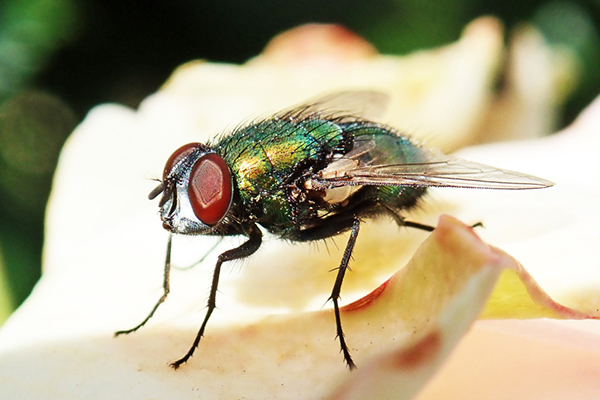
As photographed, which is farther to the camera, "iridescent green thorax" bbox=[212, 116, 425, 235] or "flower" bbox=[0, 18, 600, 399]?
"iridescent green thorax" bbox=[212, 116, 425, 235]

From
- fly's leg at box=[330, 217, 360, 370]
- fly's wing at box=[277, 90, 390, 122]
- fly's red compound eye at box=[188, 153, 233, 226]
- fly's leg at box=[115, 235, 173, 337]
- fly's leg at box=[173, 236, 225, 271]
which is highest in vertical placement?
fly's red compound eye at box=[188, 153, 233, 226]

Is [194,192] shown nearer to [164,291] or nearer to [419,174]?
[164,291]

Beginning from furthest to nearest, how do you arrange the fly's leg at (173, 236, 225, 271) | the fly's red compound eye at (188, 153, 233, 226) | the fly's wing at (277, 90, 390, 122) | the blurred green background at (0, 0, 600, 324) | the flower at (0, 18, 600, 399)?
the blurred green background at (0, 0, 600, 324), the fly's wing at (277, 90, 390, 122), the fly's leg at (173, 236, 225, 271), the fly's red compound eye at (188, 153, 233, 226), the flower at (0, 18, 600, 399)

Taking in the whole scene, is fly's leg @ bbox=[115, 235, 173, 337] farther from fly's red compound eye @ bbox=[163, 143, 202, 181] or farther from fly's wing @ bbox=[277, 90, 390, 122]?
fly's wing @ bbox=[277, 90, 390, 122]

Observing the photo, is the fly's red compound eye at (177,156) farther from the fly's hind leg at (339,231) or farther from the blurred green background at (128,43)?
the blurred green background at (128,43)

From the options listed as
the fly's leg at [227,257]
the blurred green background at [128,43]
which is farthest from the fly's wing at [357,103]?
the blurred green background at [128,43]

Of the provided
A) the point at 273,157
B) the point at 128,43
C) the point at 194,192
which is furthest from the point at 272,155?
the point at 128,43

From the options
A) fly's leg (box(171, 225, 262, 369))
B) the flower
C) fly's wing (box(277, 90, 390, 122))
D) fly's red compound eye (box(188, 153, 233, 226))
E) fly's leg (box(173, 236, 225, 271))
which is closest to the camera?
the flower

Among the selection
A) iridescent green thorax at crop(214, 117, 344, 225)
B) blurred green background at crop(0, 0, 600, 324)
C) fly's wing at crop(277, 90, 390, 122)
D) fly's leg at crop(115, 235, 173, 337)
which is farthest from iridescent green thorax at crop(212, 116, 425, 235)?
blurred green background at crop(0, 0, 600, 324)
